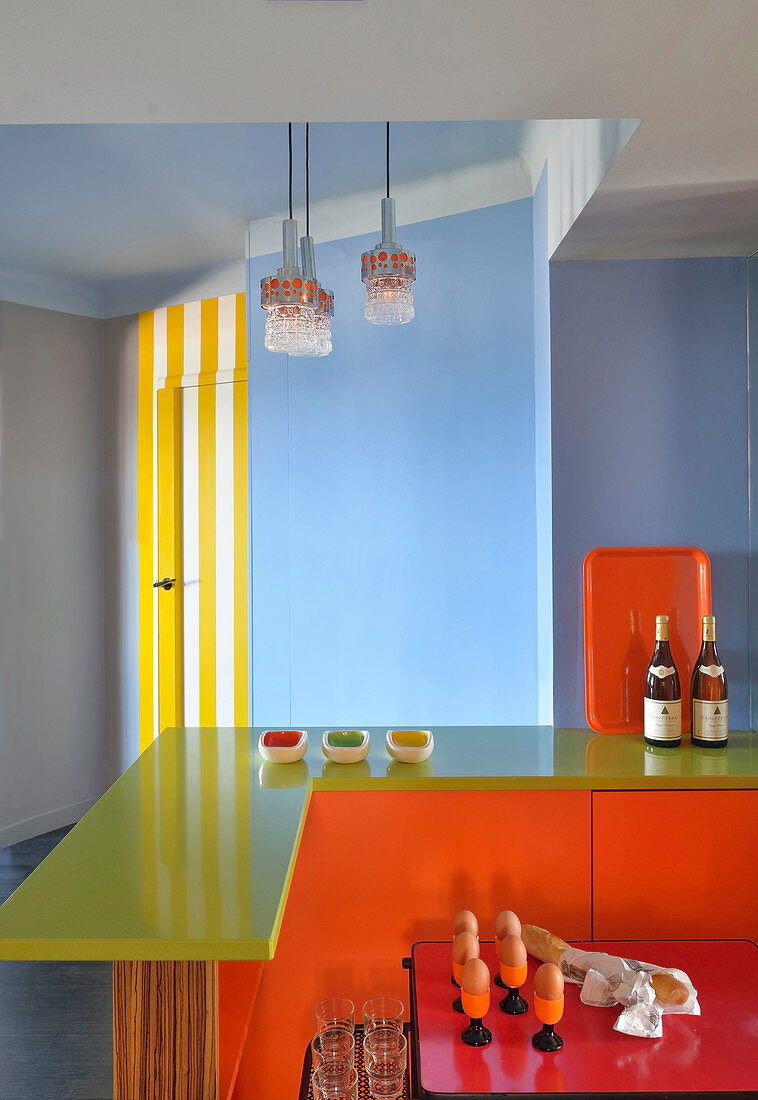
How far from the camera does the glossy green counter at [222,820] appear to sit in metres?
1.20

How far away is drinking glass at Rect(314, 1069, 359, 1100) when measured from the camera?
1.41 m

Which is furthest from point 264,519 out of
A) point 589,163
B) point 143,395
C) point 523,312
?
point 589,163

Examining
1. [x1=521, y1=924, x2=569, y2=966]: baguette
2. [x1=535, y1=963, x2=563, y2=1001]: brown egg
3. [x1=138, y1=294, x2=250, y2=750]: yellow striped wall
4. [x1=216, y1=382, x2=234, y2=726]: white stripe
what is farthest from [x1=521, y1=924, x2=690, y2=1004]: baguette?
[x1=216, y1=382, x2=234, y2=726]: white stripe

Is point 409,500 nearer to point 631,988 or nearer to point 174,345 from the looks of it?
point 631,988

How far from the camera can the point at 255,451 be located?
3.30 m

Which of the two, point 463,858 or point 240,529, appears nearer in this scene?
point 463,858

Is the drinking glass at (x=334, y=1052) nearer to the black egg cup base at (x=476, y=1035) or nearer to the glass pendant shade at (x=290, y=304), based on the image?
the black egg cup base at (x=476, y=1035)

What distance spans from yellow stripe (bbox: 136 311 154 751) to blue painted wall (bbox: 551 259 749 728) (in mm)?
2752

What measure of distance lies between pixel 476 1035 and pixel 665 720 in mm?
943

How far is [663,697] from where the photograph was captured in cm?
208

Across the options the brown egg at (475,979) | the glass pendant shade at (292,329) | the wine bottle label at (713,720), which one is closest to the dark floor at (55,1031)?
the brown egg at (475,979)

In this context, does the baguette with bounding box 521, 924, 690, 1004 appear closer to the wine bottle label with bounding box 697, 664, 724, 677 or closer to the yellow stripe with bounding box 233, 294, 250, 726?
the wine bottle label with bounding box 697, 664, 724, 677

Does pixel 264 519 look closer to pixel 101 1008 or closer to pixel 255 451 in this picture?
pixel 255 451

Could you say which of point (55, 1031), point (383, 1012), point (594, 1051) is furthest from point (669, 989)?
point (55, 1031)
